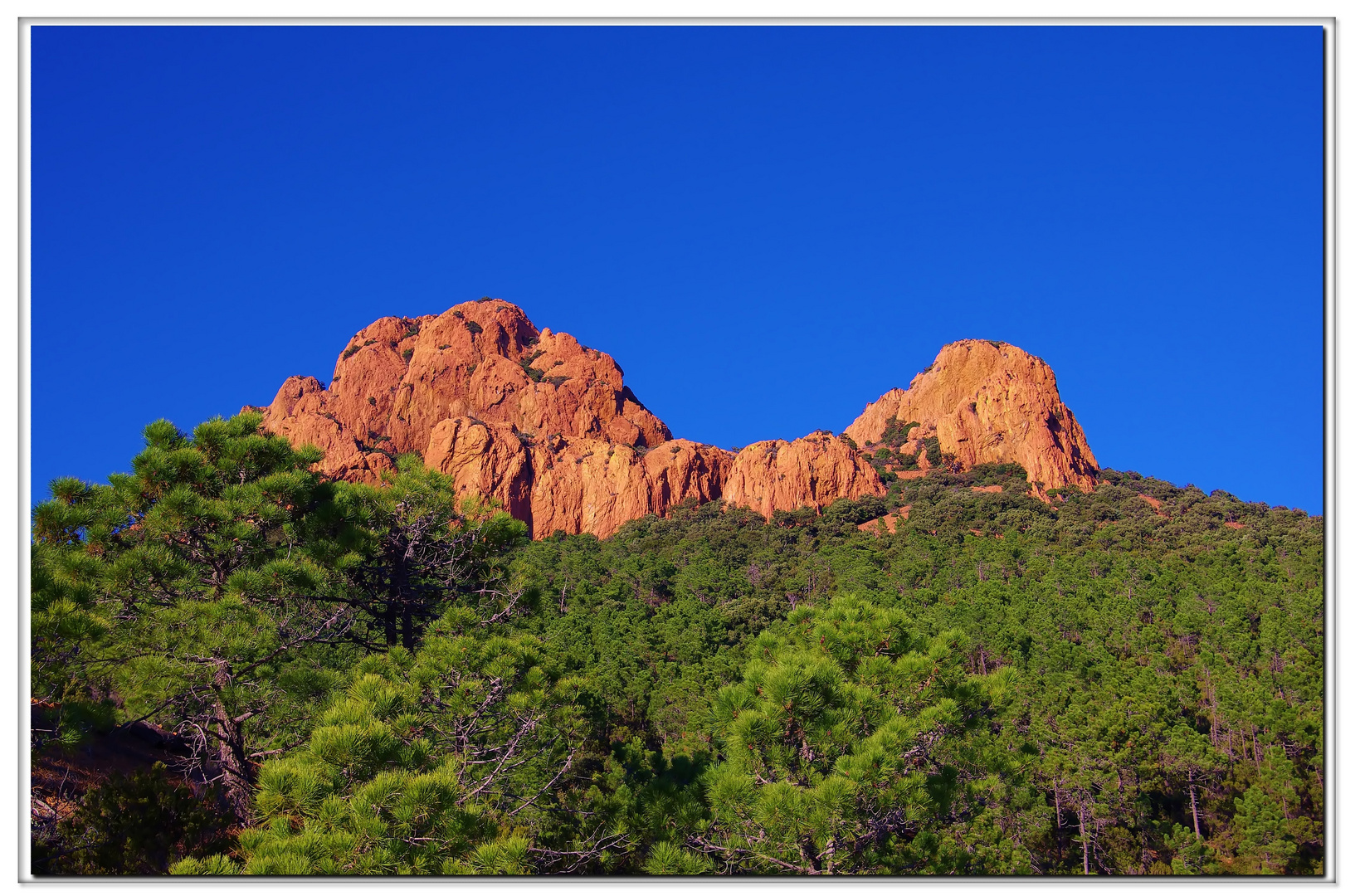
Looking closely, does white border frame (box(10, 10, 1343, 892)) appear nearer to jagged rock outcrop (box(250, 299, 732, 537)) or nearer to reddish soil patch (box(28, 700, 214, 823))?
reddish soil patch (box(28, 700, 214, 823))

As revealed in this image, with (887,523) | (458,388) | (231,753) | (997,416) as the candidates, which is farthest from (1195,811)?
(458,388)

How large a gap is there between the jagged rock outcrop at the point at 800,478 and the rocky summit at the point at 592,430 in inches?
4.6

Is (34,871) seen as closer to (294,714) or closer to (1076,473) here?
(294,714)

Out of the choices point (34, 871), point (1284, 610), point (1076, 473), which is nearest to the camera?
point (34, 871)

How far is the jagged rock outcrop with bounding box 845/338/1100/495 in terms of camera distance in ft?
241

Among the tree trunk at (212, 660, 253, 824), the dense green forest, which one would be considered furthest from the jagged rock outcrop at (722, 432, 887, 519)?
the tree trunk at (212, 660, 253, 824)

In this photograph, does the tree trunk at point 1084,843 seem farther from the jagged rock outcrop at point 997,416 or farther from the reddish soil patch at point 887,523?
the jagged rock outcrop at point 997,416

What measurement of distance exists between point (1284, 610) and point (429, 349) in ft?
261

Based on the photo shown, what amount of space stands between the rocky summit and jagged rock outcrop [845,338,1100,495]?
0.48 feet

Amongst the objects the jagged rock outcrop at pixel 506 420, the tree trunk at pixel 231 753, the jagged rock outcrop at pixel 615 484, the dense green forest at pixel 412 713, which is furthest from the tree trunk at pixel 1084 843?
the jagged rock outcrop at pixel 615 484

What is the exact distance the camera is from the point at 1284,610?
25297 mm

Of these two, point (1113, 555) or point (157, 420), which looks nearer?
point (157, 420)

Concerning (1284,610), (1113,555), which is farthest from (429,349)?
(1284,610)

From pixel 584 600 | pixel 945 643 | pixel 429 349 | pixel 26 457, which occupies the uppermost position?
pixel 429 349
